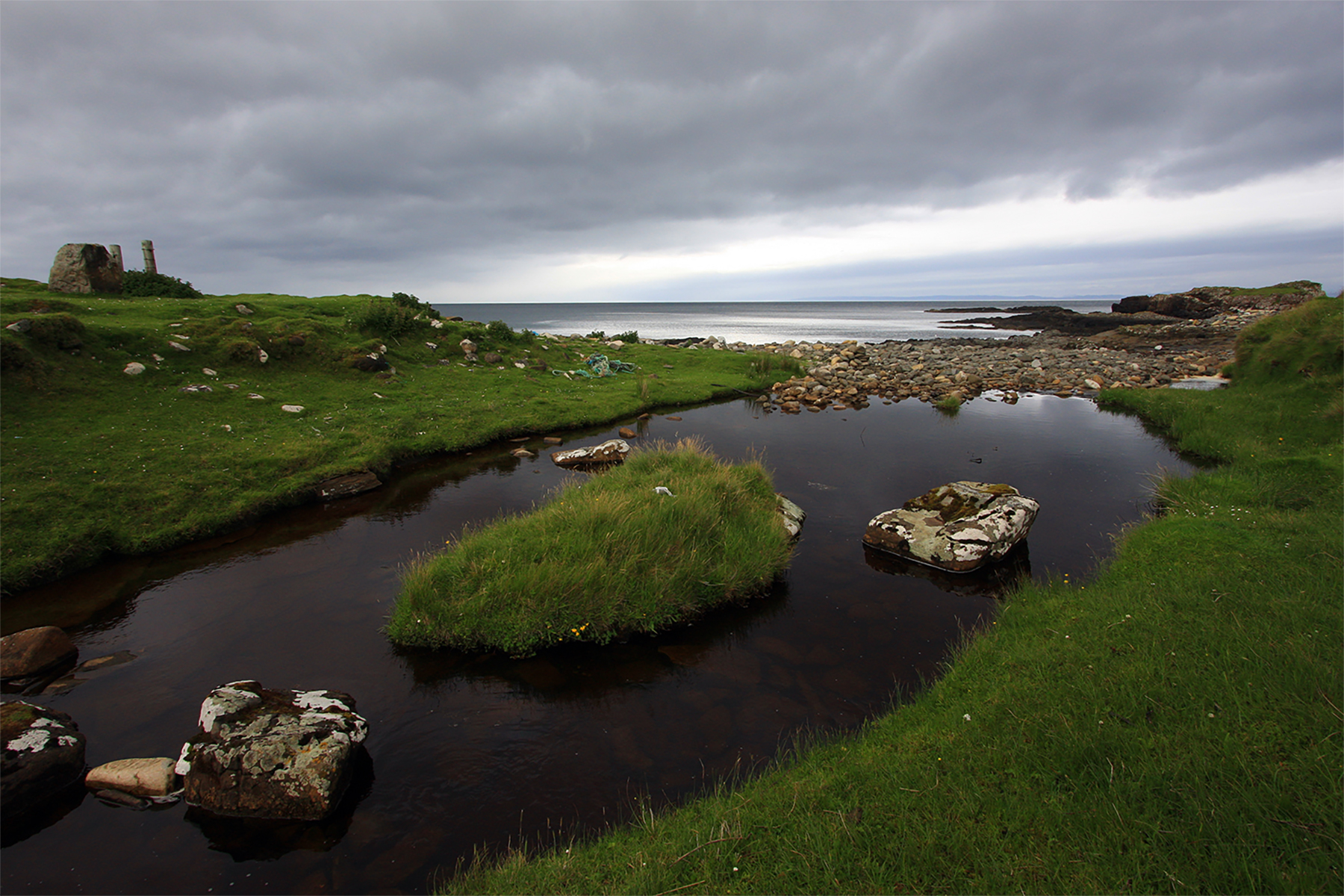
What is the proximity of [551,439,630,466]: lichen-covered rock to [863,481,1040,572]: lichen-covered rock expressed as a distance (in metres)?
10.3

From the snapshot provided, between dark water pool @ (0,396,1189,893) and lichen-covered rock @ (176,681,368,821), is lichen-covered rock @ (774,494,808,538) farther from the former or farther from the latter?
lichen-covered rock @ (176,681,368,821)

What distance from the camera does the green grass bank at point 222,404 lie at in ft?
47.6

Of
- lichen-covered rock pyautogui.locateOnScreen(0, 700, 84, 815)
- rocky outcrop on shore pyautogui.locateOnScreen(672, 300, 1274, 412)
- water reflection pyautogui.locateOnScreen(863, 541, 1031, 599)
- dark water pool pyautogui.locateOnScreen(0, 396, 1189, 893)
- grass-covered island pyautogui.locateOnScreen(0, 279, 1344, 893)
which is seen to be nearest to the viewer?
grass-covered island pyautogui.locateOnScreen(0, 279, 1344, 893)

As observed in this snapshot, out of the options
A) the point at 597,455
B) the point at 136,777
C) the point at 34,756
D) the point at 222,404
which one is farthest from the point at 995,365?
the point at 34,756

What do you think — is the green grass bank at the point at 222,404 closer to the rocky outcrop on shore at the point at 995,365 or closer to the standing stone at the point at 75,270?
the standing stone at the point at 75,270

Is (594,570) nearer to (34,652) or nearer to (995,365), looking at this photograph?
(34,652)

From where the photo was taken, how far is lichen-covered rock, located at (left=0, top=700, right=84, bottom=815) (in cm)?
707

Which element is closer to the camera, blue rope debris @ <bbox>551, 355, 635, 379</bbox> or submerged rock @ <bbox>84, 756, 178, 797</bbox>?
submerged rock @ <bbox>84, 756, 178, 797</bbox>

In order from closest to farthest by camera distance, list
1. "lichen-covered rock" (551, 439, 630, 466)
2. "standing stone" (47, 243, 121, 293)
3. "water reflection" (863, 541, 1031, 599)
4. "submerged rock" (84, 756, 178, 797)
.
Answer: "submerged rock" (84, 756, 178, 797) → "water reflection" (863, 541, 1031, 599) → "lichen-covered rock" (551, 439, 630, 466) → "standing stone" (47, 243, 121, 293)

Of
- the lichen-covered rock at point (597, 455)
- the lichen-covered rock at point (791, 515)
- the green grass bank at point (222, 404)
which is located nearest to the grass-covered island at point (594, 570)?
the lichen-covered rock at point (791, 515)

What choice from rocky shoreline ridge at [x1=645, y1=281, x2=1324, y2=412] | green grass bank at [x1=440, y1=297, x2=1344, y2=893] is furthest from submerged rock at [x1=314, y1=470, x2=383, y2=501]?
rocky shoreline ridge at [x1=645, y1=281, x2=1324, y2=412]

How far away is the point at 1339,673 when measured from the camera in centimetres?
622

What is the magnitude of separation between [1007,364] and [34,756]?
59.1 m

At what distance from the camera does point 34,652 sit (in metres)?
9.71
